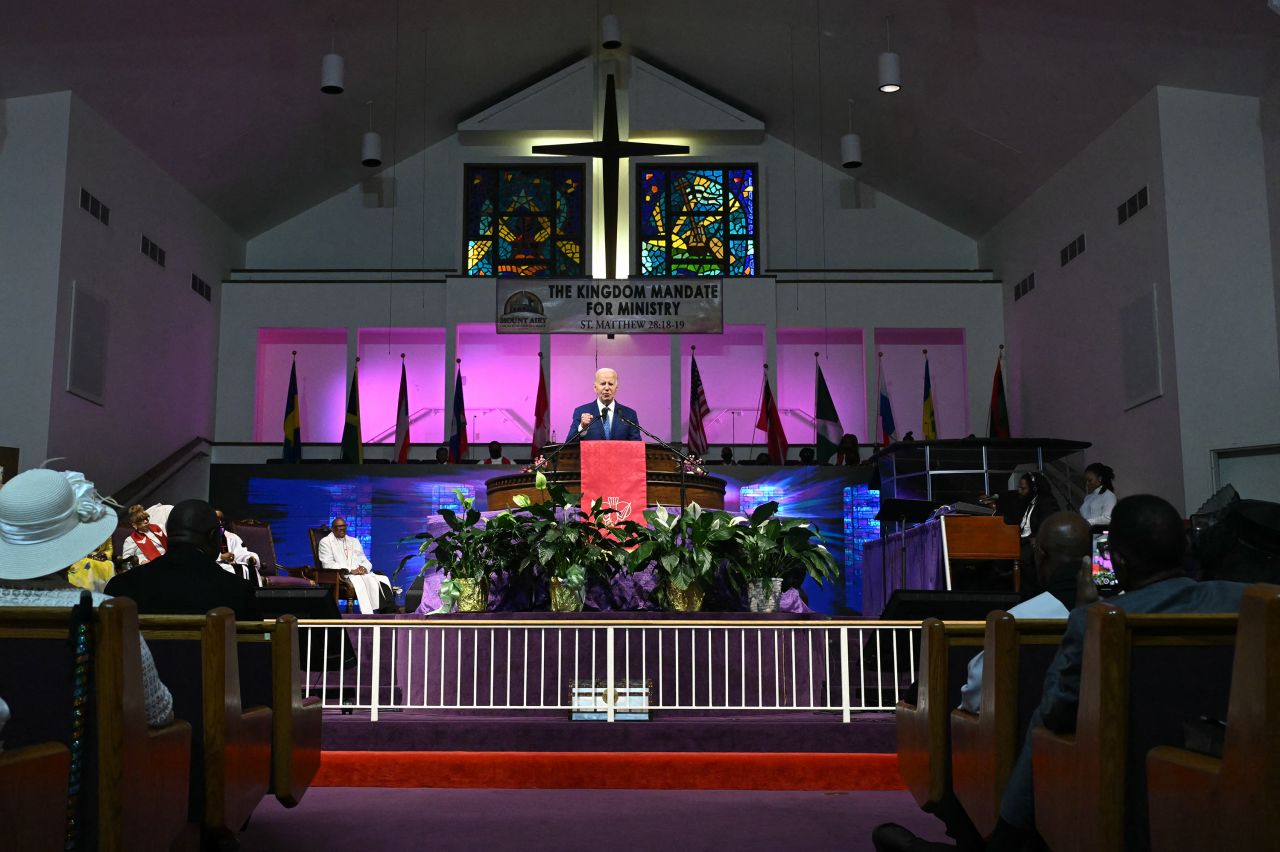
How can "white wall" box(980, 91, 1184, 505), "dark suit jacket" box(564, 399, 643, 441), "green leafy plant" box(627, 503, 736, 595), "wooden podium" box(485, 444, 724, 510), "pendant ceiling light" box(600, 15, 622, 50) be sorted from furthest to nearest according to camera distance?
"pendant ceiling light" box(600, 15, 622, 50), "white wall" box(980, 91, 1184, 505), "dark suit jacket" box(564, 399, 643, 441), "wooden podium" box(485, 444, 724, 510), "green leafy plant" box(627, 503, 736, 595)

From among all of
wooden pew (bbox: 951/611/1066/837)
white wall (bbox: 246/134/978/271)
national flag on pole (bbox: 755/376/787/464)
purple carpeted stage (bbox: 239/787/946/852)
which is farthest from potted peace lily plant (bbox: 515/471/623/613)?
white wall (bbox: 246/134/978/271)

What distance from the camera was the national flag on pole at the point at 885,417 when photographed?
13864mm

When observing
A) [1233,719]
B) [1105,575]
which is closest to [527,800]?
[1233,719]

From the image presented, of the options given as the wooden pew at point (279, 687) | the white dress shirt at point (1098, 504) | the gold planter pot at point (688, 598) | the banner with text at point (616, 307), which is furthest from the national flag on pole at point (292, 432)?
the wooden pew at point (279, 687)

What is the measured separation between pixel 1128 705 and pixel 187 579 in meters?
2.53

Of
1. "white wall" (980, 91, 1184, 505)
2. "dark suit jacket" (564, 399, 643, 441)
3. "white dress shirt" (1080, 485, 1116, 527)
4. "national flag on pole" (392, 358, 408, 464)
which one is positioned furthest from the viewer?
"national flag on pole" (392, 358, 408, 464)

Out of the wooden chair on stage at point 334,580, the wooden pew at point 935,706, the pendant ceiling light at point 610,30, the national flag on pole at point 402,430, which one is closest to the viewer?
the wooden pew at point 935,706

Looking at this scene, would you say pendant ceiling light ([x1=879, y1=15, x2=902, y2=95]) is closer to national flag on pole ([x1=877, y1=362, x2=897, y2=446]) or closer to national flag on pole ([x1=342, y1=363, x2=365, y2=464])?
national flag on pole ([x1=877, y1=362, x2=897, y2=446])

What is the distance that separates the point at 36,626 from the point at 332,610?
3831 millimetres

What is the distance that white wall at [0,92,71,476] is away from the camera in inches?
392

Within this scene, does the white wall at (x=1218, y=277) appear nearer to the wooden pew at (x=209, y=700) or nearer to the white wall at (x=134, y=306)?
the wooden pew at (x=209, y=700)

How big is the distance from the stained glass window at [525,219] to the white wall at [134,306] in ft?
10.4

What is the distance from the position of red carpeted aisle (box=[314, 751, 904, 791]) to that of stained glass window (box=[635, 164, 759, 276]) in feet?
34.7

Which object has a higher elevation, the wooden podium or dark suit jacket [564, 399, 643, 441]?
dark suit jacket [564, 399, 643, 441]
